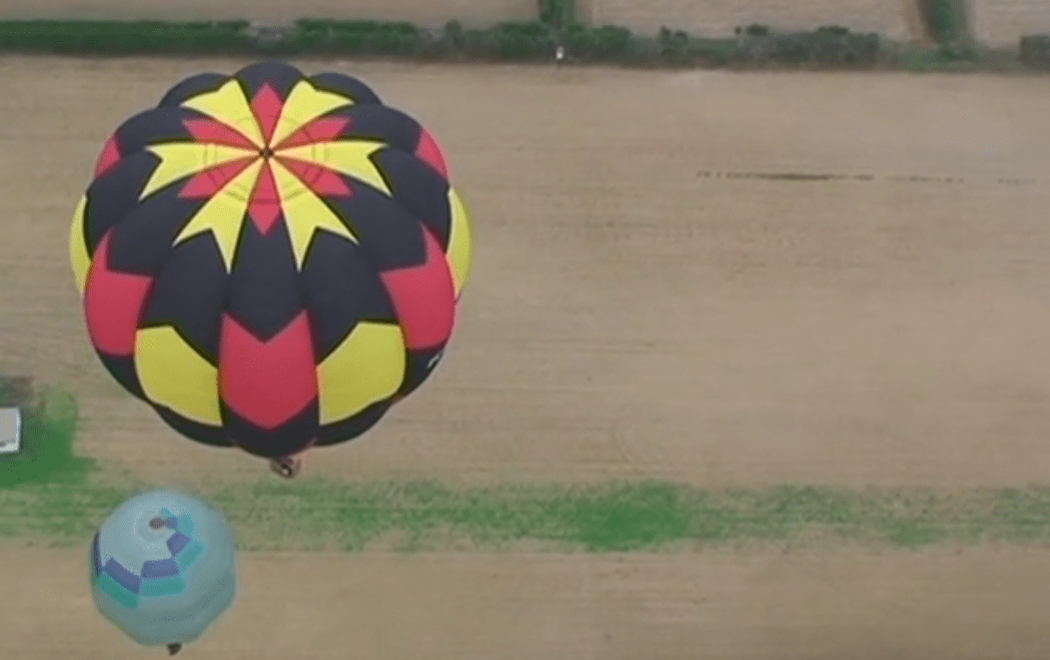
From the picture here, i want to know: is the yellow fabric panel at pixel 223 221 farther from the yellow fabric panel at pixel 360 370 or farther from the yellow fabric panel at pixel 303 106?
the yellow fabric panel at pixel 360 370

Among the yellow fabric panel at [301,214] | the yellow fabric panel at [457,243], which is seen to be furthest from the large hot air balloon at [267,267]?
the yellow fabric panel at [457,243]

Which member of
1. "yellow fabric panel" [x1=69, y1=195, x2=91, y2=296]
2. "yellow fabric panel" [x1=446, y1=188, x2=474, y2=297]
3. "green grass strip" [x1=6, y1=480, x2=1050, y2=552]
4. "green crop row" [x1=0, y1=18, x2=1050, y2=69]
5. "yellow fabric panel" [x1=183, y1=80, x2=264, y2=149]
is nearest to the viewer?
"yellow fabric panel" [x1=183, y1=80, x2=264, y2=149]

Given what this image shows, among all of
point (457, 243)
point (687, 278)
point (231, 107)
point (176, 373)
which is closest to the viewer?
point (176, 373)

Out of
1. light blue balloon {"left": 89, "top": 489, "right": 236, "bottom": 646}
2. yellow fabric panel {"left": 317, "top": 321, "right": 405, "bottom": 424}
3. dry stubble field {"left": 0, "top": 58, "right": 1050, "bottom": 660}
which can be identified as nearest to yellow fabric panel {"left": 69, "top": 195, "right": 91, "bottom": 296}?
light blue balloon {"left": 89, "top": 489, "right": 236, "bottom": 646}

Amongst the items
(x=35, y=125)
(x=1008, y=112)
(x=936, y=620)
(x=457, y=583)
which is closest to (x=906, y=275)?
(x=1008, y=112)

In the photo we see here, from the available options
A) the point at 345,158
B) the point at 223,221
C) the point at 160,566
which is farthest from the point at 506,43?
the point at 160,566

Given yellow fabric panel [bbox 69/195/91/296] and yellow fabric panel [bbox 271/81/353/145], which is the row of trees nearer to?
yellow fabric panel [bbox 271/81/353/145]

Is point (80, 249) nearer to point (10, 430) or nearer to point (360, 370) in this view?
point (360, 370)
